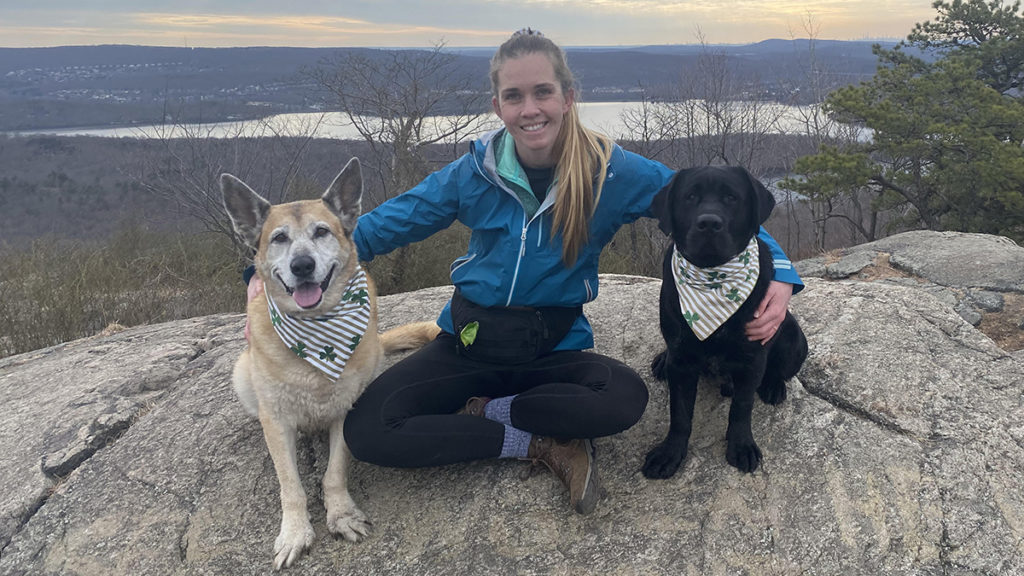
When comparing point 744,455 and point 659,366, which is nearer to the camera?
point 744,455

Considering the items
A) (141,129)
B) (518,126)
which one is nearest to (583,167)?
(518,126)

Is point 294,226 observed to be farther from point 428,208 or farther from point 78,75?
point 78,75

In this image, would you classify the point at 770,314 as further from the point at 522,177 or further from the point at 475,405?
the point at 475,405

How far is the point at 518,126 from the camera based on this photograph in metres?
2.82

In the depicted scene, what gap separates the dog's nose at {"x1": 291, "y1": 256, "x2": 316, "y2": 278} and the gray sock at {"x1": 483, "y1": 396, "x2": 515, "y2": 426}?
995mm

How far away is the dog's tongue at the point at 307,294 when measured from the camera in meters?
2.46

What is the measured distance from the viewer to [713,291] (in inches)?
95.1

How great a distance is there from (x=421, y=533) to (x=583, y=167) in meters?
1.72

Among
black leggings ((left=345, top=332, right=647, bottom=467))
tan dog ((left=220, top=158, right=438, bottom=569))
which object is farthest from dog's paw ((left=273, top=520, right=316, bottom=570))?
black leggings ((left=345, top=332, right=647, bottom=467))

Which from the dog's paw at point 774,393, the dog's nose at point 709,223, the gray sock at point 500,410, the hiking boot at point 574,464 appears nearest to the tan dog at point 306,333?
the gray sock at point 500,410

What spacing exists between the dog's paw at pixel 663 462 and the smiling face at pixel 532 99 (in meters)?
1.48

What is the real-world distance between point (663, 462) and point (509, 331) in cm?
88

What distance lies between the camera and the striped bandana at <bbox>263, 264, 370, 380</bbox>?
8.38 feet

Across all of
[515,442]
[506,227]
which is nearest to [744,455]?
[515,442]
